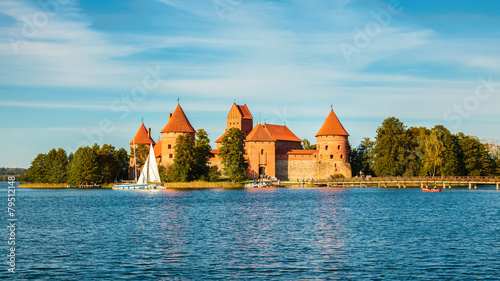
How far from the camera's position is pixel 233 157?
259ft

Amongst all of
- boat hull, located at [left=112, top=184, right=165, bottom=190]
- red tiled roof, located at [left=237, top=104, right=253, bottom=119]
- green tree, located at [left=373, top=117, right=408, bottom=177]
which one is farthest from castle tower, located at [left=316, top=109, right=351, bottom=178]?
red tiled roof, located at [left=237, top=104, right=253, bottom=119]

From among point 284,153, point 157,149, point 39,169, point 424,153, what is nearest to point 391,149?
point 424,153

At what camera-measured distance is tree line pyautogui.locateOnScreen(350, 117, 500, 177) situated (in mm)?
75812

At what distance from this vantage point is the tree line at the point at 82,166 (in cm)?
8275

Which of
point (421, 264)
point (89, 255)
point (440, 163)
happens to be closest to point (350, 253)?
point (421, 264)

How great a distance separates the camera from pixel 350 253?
2048cm

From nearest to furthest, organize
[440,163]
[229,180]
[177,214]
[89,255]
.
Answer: [89,255] → [177,214] → [440,163] → [229,180]

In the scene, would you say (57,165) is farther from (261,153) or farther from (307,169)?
(307,169)

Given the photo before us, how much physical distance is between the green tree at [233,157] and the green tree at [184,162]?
5902 mm

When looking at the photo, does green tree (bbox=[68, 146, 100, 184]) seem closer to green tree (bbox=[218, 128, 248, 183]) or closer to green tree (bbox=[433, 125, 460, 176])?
green tree (bbox=[218, 128, 248, 183])

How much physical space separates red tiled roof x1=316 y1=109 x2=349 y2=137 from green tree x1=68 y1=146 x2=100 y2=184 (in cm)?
3341

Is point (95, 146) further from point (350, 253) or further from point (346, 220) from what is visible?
point (350, 253)

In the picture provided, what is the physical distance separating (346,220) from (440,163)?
151 ft

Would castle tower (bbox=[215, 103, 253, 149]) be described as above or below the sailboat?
above
